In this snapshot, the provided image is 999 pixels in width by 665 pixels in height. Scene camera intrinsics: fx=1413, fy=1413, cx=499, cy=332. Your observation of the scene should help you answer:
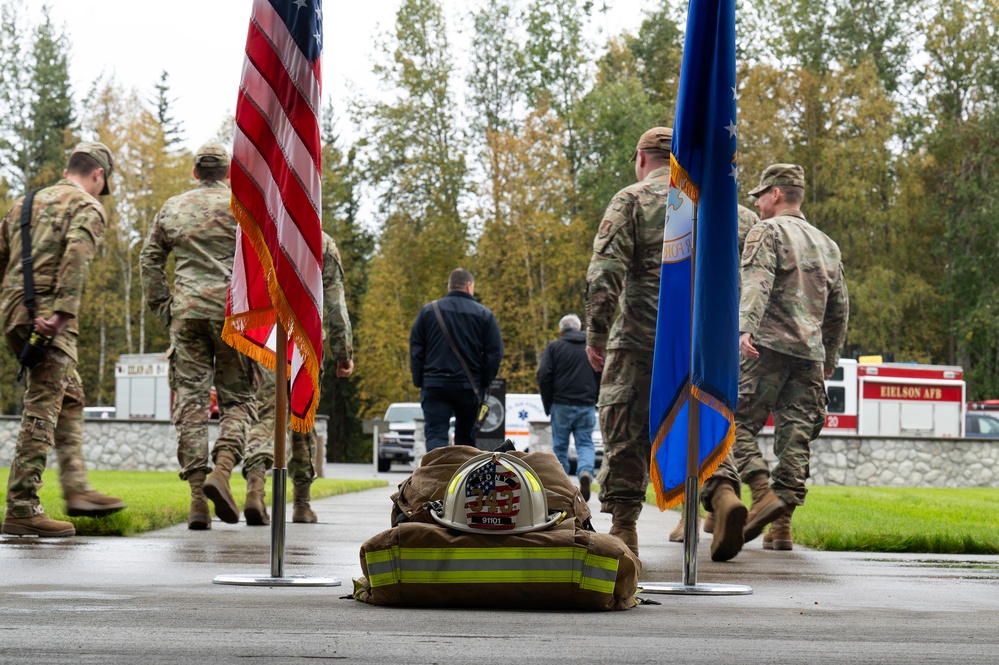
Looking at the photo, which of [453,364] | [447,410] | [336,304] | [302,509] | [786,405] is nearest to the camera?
[786,405]

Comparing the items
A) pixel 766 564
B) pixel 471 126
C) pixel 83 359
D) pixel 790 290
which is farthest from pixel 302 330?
pixel 83 359

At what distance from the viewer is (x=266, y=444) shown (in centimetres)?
991

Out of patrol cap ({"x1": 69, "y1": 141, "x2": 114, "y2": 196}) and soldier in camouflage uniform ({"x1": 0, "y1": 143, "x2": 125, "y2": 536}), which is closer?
soldier in camouflage uniform ({"x1": 0, "y1": 143, "x2": 125, "y2": 536})

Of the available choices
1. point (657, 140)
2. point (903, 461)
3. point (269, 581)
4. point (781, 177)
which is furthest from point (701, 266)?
point (903, 461)

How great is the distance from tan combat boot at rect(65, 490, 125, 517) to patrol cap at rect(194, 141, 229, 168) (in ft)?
8.72

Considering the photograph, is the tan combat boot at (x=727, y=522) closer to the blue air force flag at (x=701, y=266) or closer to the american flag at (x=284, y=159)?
the blue air force flag at (x=701, y=266)

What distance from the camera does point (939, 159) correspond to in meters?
48.9

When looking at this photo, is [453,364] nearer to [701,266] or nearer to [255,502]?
[255,502]

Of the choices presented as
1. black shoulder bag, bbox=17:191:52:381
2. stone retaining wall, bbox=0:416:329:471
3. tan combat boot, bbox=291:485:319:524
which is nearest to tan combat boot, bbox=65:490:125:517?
black shoulder bag, bbox=17:191:52:381

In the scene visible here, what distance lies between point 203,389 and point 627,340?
129 inches

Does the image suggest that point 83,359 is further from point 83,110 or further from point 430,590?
point 430,590

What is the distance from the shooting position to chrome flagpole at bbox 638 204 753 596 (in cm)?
549

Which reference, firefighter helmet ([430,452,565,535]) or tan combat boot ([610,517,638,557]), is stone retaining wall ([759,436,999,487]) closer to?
tan combat boot ([610,517,638,557])

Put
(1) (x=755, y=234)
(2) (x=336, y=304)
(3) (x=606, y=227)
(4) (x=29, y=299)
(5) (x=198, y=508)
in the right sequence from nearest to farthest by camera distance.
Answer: (3) (x=606, y=227) < (4) (x=29, y=299) < (1) (x=755, y=234) < (5) (x=198, y=508) < (2) (x=336, y=304)
